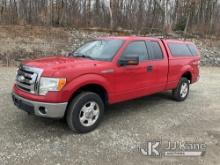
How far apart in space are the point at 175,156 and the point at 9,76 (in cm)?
770

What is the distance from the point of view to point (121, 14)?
1898cm

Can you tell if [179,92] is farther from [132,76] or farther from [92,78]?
[92,78]

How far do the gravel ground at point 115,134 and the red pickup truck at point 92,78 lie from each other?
0.44m

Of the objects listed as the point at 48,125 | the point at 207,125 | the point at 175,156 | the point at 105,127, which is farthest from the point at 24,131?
the point at 207,125

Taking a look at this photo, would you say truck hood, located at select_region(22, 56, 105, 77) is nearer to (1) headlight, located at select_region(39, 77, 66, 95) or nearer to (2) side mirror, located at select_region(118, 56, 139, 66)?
(1) headlight, located at select_region(39, 77, 66, 95)

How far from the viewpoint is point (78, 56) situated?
19.0ft

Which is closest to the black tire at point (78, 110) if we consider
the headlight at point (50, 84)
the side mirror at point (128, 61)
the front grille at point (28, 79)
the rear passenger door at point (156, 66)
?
the headlight at point (50, 84)

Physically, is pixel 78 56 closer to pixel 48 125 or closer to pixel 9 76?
pixel 48 125

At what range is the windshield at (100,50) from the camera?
5493mm

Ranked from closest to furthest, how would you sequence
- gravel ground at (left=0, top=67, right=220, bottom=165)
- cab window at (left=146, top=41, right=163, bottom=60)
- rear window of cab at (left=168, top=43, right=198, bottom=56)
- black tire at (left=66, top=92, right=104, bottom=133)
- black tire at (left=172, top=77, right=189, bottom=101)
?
1. gravel ground at (left=0, top=67, right=220, bottom=165)
2. black tire at (left=66, top=92, right=104, bottom=133)
3. cab window at (left=146, top=41, right=163, bottom=60)
4. rear window of cab at (left=168, top=43, right=198, bottom=56)
5. black tire at (left=172, top=77, right=189, bottom=101)

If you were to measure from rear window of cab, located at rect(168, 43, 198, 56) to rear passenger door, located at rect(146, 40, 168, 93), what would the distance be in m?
0.52

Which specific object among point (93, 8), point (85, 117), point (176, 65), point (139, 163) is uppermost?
point (93, 8)

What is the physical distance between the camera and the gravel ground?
4102mm

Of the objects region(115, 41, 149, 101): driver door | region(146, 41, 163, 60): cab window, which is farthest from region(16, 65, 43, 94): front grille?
region(146, 41, 163, 60): cab window
